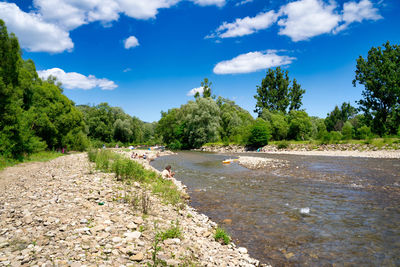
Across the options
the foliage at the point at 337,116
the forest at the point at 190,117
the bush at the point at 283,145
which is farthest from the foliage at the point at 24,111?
the foliage at the point at 337,116

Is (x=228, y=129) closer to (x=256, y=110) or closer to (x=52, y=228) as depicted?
(x=256, y=110)

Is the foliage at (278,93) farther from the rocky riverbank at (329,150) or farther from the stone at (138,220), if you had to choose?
the stone at (138,220)

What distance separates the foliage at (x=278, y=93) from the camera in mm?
74812

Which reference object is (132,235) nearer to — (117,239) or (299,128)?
(117,239)

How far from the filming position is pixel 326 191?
1255 centimetres

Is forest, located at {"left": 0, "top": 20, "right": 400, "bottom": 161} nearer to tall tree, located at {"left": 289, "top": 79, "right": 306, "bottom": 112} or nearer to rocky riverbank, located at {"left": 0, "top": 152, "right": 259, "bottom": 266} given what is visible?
tall tree, located at {"left": 289, "top": 79, "right": 306, "bottom": 112}

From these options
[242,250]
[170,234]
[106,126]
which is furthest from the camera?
[106,126]

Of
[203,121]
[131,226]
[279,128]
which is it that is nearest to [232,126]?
[203,121]

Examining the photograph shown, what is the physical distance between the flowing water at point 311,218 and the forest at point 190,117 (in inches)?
737

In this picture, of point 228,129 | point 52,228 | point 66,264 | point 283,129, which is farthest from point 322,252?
point 228,129

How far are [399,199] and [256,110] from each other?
69750 millimetres

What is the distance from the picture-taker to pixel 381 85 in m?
45.3

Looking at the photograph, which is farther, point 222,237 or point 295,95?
point 295,95

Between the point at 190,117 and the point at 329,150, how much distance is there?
3309cm
